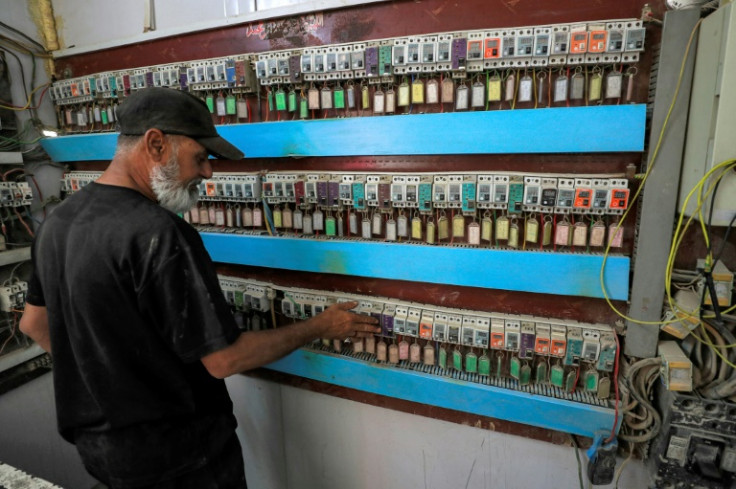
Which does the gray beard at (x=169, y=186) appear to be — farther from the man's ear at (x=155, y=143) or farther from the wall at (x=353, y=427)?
the wall at (x=353, y=427)

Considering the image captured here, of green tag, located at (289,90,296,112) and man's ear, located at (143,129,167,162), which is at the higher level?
green tag, located at (289,90,296,112)

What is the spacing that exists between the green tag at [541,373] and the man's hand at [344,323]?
579mm

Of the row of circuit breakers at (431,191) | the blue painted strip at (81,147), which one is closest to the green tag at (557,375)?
the row of circuit breakers at (431,191)

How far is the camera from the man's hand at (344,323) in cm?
139

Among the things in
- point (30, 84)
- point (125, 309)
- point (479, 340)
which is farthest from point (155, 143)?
point (30, 84)

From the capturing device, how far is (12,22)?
193 centimetres

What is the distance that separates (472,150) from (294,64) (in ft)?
2.38

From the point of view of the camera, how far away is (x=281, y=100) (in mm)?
1513

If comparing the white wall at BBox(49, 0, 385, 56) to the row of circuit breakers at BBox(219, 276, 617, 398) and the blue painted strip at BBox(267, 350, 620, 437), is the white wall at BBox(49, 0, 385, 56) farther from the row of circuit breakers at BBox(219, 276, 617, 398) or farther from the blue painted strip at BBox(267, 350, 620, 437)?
the blue painted strip at BBox(267, 350, 620, 437)

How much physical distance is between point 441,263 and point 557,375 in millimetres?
550

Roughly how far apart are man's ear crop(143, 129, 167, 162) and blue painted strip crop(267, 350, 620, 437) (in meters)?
0.96

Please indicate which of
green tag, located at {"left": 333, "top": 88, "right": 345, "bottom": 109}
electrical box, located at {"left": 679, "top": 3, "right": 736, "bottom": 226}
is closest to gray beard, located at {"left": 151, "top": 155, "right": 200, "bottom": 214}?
green tag, located at {"left": 333, "top": 88, "right": 345, "bottom": 109}

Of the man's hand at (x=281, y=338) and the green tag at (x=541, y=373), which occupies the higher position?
the man's hand at (x=281, y=338)

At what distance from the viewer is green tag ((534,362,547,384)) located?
54.6 inches
